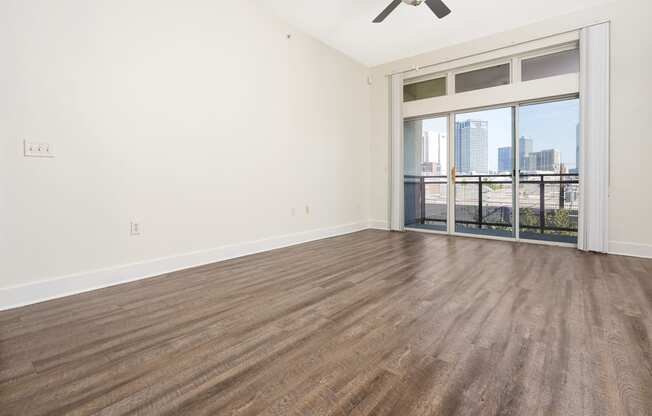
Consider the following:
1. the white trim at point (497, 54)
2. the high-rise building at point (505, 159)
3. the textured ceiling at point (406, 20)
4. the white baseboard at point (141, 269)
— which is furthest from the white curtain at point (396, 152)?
the white baseboard at point (141, 269)

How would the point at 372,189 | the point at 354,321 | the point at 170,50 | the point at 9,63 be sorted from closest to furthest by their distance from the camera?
1. the point at 354,321
2. the point at 9,63
3. the point at 170,50
4. the point at 372,189

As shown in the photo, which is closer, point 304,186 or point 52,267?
point 52,267

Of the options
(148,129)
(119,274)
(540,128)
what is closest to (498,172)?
(540,128)

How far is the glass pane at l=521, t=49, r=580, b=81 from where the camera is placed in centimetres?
415

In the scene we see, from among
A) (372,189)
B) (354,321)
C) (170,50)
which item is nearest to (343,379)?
(354,321)

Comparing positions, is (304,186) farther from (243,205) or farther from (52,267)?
(52,267)

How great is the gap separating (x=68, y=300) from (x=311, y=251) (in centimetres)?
244

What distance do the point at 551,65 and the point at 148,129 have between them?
507cm

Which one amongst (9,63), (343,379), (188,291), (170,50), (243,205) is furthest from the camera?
(243,205)

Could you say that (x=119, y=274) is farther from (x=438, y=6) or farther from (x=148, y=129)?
(x=438, y=6)

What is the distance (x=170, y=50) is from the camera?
310 cm

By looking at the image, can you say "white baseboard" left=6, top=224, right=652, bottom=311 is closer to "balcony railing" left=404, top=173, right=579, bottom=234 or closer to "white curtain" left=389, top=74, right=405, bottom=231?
"balcony railing" left=404, top=173, right=579, bottom=234

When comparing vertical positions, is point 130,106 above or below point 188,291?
above

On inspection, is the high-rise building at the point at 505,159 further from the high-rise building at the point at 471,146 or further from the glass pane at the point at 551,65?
the glass pane at the point at 551,65
